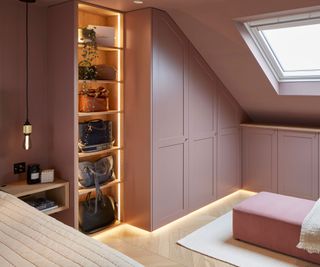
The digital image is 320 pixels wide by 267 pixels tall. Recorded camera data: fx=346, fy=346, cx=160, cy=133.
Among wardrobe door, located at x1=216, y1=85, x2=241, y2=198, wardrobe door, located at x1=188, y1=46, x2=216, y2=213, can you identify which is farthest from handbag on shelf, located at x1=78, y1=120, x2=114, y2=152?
wardrobe door, located at x1=216, y1=85, x2=241, y2=198

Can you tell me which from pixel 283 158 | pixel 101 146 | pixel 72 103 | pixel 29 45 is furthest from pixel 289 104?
pixel 29 45

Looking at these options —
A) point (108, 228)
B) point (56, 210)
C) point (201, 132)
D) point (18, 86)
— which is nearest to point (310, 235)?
point (201, 132)

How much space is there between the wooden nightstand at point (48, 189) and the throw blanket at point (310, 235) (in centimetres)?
201

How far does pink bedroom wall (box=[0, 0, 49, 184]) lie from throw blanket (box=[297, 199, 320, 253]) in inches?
93.2

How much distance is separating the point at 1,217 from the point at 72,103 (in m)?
1.27

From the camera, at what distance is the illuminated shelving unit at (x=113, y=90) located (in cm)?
336

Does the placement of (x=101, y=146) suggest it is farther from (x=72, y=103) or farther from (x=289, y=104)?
(x=289, y=104)

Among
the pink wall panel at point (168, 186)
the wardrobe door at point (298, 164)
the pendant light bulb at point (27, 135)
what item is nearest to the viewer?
the pendant light bulb at point (27, 135)

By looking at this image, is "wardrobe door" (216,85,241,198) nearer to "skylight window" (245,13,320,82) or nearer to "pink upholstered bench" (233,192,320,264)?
"skylight window" (245,13,320,82)

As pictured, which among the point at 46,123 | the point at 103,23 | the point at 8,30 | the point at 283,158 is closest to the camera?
the point at 8,30

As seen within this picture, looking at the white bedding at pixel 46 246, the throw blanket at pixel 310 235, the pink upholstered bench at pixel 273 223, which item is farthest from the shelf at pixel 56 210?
the throw blanket at pixel 310 235

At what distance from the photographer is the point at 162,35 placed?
11.1 feet

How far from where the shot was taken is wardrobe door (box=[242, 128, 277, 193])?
4.63 m

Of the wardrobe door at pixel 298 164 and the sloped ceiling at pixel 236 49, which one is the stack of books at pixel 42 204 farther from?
the wardrobe door at pixel 298 164
